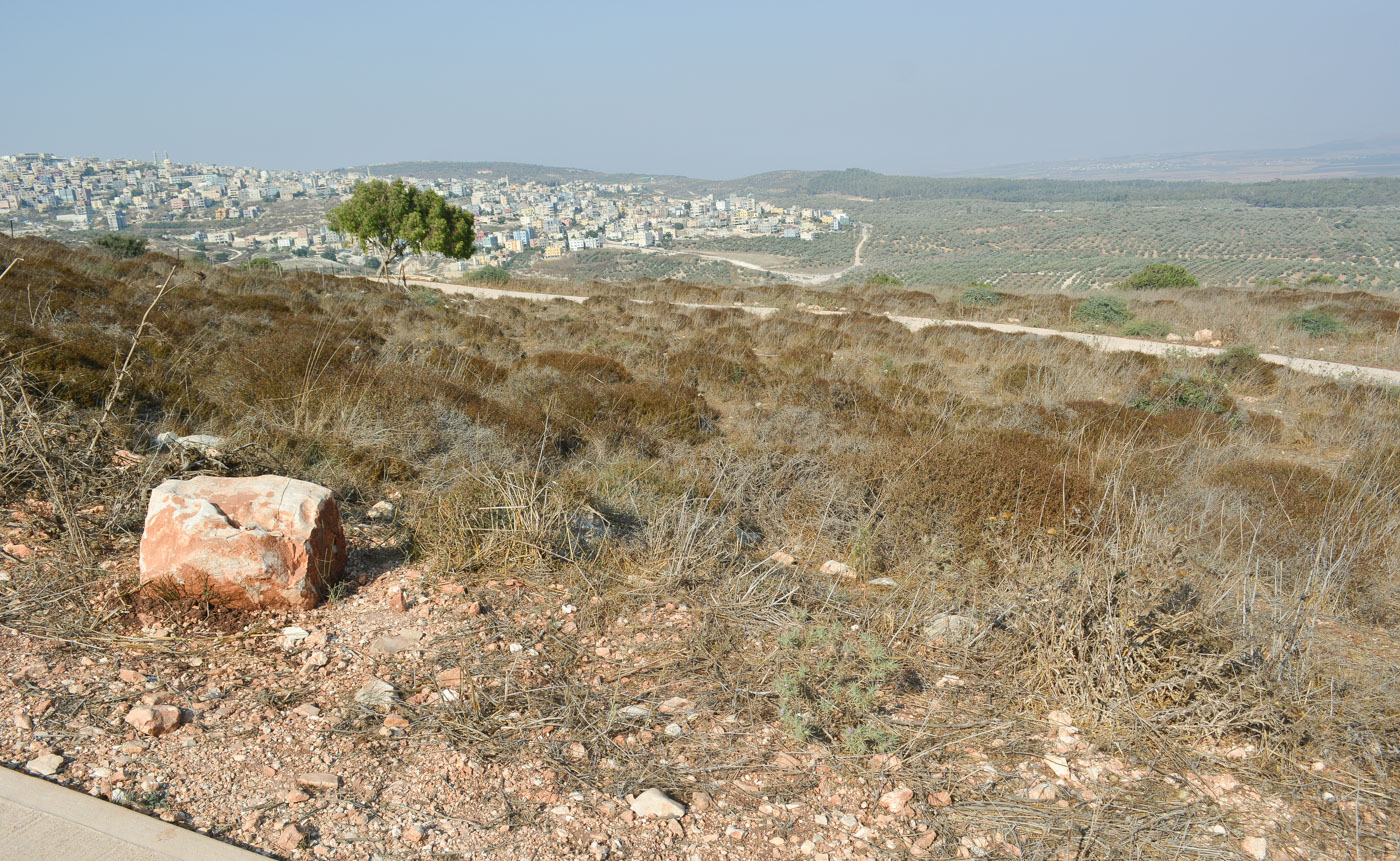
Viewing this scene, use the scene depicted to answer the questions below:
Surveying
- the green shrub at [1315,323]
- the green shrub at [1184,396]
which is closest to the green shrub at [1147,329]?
the green shrub at [1315,323]

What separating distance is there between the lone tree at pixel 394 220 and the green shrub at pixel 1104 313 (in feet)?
74.3

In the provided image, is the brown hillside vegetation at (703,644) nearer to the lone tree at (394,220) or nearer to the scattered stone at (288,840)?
the scattered stone at (288,840)

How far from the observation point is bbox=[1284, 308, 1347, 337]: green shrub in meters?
16.3

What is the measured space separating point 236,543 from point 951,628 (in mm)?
3399

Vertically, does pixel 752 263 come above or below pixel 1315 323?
above

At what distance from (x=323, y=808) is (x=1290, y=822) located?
3241 millimetres

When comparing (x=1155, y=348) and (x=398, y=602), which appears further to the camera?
(x=1155, y=348)

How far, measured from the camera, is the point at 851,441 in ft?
23.8

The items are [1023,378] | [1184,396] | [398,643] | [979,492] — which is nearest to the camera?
[398,643]

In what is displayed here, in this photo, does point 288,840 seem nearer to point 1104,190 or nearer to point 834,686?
point 834,686

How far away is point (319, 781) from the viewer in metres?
2.49

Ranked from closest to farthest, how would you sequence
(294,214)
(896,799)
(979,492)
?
(896,799)
(979,492)
(294,214)

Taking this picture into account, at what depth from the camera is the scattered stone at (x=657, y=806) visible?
2.49 meters

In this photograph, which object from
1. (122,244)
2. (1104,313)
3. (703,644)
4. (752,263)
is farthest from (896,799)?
(752,263)
